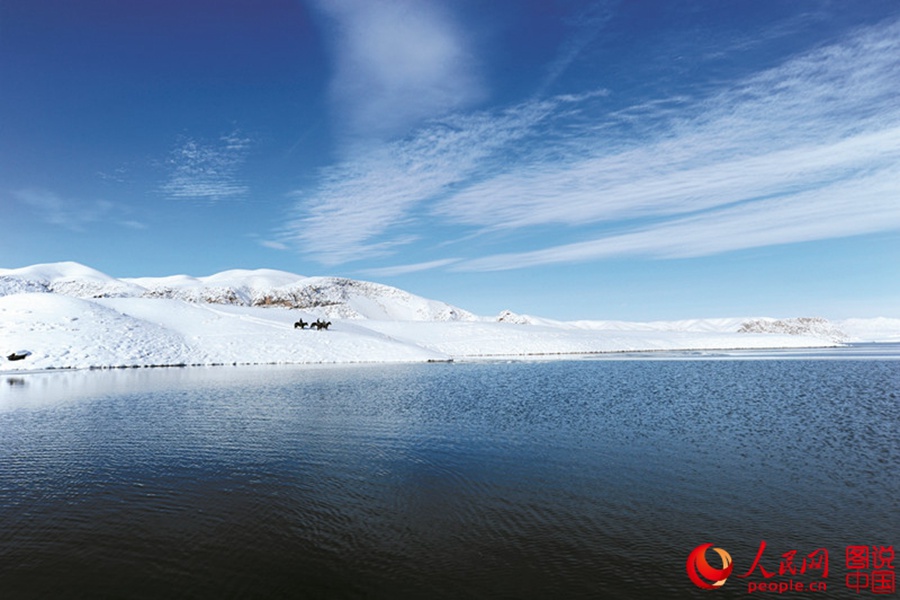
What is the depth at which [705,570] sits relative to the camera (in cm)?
885

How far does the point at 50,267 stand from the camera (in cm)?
19400

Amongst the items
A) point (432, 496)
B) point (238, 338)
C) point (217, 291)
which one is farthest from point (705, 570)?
point (217, 291)

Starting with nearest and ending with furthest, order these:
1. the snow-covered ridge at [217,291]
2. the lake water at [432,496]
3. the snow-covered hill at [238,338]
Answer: the lake water at [432,496] < the snow-covered hill at [238,338] < the snow-covered ridge at [217,291]

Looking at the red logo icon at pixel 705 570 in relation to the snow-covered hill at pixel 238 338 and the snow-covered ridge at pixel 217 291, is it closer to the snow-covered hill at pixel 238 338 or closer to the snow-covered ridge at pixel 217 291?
the snow-covered hill at pixel 238 338

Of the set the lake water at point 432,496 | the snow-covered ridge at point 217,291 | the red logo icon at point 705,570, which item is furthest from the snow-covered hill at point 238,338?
the snow-covered ridge at point 217,291

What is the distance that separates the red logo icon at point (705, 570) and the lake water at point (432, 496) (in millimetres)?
170

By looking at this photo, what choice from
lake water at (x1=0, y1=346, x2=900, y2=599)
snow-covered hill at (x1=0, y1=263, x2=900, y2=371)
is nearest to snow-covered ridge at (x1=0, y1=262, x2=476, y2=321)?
snow-covered hill at (x1=0, y1=263, x2=900, y2=371)

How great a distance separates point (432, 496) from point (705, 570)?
644 cm

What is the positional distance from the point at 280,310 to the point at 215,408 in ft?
236

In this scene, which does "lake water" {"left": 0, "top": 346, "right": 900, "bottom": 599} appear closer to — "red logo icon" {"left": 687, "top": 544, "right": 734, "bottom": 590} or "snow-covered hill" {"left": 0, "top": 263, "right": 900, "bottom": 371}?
"red logo icon" {"left": 687, "top": 544, "right": 734, "bottom": 590}

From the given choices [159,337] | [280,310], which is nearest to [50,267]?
[280,310]

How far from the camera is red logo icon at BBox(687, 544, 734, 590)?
27.6 ft

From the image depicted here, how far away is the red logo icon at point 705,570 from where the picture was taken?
331 inches

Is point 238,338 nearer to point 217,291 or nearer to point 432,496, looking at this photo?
point 432,496
